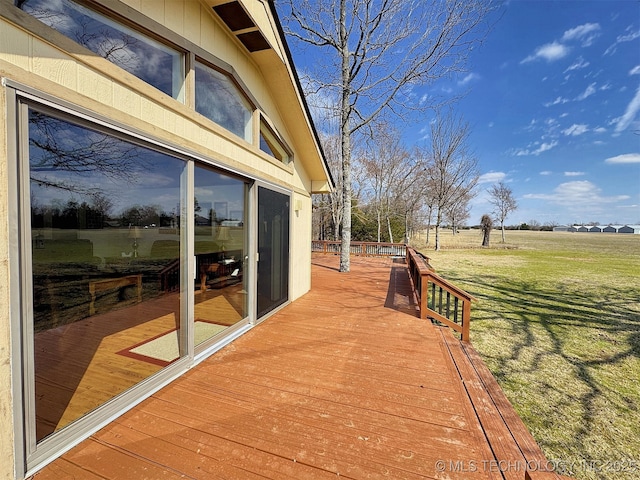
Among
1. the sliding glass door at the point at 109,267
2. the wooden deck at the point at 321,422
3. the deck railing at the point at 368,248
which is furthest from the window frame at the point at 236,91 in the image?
the deck railing at the point at 368,248

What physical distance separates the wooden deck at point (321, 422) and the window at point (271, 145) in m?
2.93

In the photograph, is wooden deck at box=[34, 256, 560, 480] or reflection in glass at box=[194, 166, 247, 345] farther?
reflection in glass at box=[194, 166, 247, 345]

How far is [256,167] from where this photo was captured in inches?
153

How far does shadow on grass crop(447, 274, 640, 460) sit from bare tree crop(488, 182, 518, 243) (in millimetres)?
A: 23135

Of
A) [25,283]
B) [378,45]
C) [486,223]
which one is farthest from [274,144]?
[486,223]

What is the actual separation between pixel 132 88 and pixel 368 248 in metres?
12.5

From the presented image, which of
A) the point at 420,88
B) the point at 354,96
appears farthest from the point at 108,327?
the point at 420,88

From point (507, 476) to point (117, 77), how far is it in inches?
145

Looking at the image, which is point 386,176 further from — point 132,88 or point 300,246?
point 132,88

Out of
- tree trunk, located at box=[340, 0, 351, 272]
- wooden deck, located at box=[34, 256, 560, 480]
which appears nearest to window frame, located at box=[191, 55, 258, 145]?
wooden deck, located at box=[34, 256, 560, 480]

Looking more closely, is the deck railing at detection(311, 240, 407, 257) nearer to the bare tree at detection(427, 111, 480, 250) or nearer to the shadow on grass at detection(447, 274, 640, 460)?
the shadow on grass at detection(447, 274, 640, 460)

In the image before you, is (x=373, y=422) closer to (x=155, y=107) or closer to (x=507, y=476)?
(x=507, y=476)

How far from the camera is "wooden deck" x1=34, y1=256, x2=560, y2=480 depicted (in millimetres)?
1659

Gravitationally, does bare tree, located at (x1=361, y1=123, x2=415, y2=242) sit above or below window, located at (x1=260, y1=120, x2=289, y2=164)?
above
